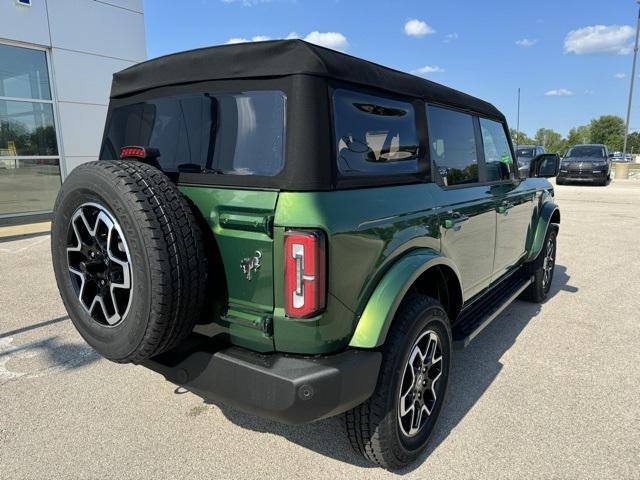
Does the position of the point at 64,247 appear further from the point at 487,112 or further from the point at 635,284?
the point at 635,284

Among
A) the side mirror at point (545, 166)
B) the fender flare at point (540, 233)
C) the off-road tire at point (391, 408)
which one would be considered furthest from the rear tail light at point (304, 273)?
the side mirror at point (545, 166)

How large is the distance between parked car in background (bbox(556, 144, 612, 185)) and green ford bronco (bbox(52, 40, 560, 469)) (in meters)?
19.7

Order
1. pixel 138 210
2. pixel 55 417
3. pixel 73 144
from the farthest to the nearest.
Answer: pixel 73 144 < pixel 55 417 < pixel 138 210

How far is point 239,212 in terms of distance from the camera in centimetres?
194

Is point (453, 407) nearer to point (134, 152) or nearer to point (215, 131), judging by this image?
point (215, 131)

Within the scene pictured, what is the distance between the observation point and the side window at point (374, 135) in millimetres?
2047

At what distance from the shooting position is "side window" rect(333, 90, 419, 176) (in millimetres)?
2047

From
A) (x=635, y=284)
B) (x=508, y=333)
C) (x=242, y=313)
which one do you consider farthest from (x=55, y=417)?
(x=635, y=284)

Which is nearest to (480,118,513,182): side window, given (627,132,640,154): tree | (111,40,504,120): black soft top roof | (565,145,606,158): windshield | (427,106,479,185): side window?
(427,106,479,185): side window

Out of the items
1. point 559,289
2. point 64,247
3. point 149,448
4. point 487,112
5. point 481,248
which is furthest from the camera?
point 559,289

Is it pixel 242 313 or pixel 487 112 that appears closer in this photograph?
pixel 242 313

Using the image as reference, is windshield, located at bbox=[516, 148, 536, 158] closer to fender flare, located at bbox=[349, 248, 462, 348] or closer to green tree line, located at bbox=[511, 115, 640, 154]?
fender flare, located at bbox=[349, 248, 462, 348]

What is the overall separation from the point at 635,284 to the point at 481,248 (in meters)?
3.60

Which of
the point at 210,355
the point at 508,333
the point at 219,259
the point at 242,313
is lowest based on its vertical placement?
the point at 508,333
